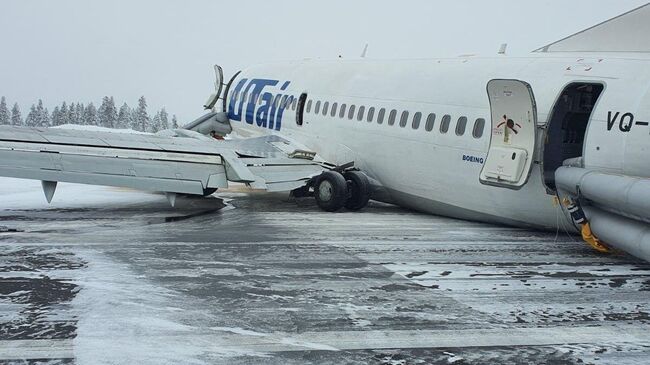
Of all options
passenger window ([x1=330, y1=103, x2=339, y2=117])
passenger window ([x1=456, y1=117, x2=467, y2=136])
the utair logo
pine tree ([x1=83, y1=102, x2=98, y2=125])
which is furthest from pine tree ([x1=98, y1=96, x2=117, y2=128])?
passenger window ([x1=456, y1=117, x2=467, y2=136])

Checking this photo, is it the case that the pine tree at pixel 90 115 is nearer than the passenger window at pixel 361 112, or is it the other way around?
the passenger window at pixel 361 112

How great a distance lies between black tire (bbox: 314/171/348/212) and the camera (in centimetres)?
1466

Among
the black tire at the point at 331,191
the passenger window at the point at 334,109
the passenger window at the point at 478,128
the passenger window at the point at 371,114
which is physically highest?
the passenger window at the point at 334,109

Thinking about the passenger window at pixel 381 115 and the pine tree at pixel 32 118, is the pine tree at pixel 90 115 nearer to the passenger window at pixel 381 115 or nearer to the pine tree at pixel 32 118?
the pine tree at pixel 32 118

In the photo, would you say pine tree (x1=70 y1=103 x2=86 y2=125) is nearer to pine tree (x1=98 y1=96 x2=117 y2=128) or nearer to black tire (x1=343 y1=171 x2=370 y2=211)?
pine tree (x1=98 y1=96 x2=117 y2=128)

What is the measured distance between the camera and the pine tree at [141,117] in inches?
2539

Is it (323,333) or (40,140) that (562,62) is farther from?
(40,140)

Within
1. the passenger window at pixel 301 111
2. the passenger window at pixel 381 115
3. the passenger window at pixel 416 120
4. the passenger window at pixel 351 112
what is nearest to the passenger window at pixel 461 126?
the passenger window at pixel 416 120

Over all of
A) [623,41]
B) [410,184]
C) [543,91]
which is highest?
[623,41]

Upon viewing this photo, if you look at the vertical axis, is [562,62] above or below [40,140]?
above

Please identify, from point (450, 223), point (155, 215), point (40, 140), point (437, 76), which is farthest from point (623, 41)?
point (40, 140)

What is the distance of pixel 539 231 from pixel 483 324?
262 inches

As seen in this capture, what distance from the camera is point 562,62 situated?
39.1 feet

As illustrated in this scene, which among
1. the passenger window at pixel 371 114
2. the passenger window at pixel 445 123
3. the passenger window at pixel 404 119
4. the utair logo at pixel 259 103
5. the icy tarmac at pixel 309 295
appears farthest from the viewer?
the utair logo at pixel 259 103
